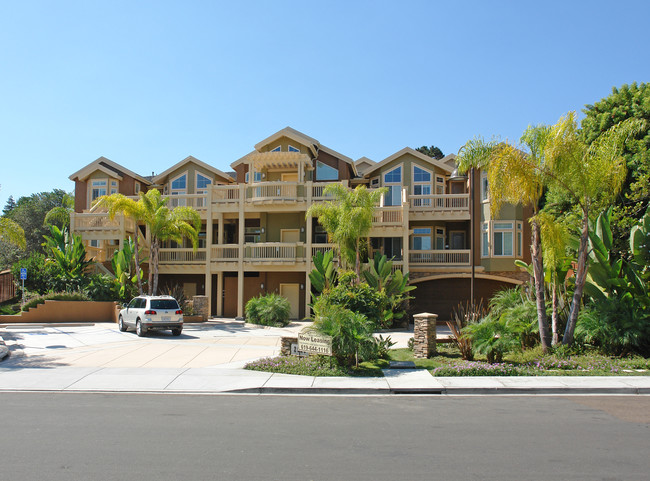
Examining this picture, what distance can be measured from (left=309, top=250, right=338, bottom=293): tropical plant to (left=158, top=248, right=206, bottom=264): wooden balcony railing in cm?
801

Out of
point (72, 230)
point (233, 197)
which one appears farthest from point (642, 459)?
point (72, 230)

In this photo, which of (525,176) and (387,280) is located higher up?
(525,176)

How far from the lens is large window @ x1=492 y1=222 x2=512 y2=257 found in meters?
28.0

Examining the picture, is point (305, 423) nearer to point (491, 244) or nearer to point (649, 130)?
point (649, 130)

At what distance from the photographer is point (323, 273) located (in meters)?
25.1

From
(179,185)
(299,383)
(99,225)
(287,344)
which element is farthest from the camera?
(179,185)

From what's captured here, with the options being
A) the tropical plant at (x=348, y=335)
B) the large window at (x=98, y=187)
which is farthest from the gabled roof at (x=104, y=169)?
the tropical plant at (x=348, y=335)

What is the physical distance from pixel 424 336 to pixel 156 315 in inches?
418

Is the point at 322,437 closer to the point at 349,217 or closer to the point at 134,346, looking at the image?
the point at 134,346

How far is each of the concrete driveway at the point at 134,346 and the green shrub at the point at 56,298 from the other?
5.94ft

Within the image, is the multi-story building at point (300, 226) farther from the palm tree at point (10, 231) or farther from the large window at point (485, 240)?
the palm tree at point (10, 231)

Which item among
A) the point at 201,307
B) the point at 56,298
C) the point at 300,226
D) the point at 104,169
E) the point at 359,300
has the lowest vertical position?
the point at 201,307

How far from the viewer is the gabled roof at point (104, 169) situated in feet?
111

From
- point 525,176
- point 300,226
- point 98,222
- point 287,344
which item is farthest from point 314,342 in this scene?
point 98,222
